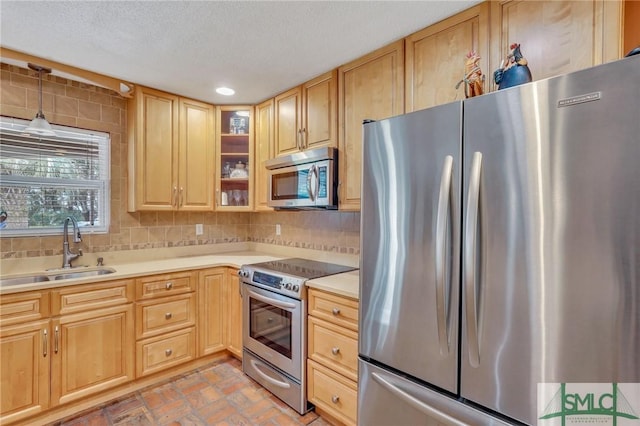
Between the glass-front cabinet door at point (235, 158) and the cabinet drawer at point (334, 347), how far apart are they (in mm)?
1510

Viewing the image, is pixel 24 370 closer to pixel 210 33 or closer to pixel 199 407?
pixel 199 407

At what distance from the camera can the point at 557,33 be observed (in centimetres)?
134

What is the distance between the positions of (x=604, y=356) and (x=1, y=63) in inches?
142

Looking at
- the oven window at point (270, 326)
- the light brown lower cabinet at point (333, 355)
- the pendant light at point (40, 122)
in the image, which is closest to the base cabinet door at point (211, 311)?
the oven window at point (270, 326)

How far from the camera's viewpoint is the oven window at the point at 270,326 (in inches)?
84.9

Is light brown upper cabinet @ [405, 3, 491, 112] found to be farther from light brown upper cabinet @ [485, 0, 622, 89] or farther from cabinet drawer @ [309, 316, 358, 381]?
cabinet drawer @ [309, 316, 358, 381]

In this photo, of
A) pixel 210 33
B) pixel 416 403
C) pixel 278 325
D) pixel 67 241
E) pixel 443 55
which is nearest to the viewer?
pixel 416 403

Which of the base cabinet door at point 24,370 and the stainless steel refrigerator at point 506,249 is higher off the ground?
the stainless steel refrigerator at point 506,249

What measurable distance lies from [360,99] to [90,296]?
225 cm

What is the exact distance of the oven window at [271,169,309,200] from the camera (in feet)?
7.97

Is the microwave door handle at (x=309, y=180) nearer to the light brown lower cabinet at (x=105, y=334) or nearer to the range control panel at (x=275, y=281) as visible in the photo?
the range control panel at (x=275, y=281)

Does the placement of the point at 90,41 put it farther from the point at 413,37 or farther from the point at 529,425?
the point at 529,425

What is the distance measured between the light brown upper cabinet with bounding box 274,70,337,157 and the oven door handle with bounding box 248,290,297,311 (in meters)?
1.18

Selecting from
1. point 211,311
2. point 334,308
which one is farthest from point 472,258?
point 211,311
